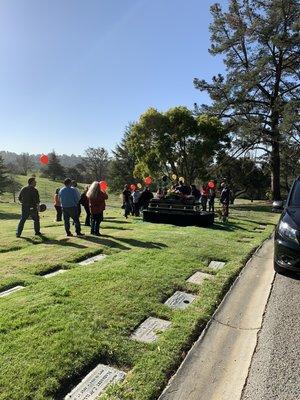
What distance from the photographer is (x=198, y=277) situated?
7.10m

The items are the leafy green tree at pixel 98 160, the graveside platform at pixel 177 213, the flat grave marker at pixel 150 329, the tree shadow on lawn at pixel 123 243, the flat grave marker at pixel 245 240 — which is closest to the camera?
the flat grave marker at pixel 150 329

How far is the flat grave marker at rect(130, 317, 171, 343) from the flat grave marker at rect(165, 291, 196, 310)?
0.63 meters

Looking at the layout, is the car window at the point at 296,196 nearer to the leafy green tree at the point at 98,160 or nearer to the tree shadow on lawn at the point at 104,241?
the tree shadow on lawn at the point at 104,241

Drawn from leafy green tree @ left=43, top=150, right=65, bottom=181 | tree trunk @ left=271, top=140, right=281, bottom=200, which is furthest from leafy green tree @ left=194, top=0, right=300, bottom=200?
leafy green tree @ left=43, top=150, right=65, bottom=181

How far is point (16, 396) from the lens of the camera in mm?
3121

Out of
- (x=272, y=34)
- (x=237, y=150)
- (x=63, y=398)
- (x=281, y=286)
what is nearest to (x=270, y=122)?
(x=237, y=150)

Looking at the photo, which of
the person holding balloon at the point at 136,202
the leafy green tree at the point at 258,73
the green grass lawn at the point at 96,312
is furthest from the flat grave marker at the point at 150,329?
the leafy green tree at the point at 258,73

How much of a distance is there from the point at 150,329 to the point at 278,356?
1416 millimetres

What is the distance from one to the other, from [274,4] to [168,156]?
13300 mm

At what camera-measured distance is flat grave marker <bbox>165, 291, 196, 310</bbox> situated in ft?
18.1

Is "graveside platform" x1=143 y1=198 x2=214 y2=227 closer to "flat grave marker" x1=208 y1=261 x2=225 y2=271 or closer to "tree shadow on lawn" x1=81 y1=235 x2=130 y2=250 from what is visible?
"tree shadow on lawn" x1=81 y1=235 x2=130 y2=250

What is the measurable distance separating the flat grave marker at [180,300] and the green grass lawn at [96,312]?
103mm

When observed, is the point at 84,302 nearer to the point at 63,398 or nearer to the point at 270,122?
the point at 63,398

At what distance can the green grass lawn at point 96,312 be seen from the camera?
348 cm
